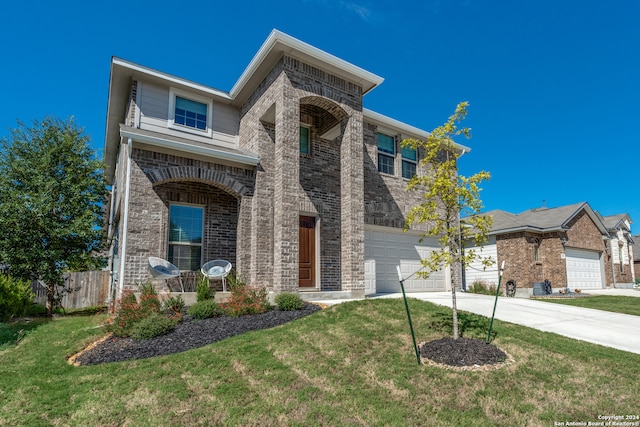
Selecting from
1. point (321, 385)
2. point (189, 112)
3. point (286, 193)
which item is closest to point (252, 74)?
point (189, 112)

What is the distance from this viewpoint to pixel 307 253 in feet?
36.2

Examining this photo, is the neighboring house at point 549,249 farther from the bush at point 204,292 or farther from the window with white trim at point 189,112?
the window with white trim at point 189,112

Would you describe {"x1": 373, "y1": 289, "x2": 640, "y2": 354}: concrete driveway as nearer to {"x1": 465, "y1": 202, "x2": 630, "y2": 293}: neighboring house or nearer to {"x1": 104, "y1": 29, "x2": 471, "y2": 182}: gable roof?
{"x1": 465, "y1": 202, "x2": 630, "y2": 293}: neighboring house

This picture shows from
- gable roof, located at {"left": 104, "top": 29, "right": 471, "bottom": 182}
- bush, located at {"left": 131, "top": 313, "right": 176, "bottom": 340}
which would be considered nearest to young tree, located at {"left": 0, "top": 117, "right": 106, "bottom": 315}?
gable roof, located at {"left": 104, "top": 29, "right": 471, "bottom": 182}

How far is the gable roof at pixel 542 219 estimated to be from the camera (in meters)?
17.2

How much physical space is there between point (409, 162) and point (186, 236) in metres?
8.75

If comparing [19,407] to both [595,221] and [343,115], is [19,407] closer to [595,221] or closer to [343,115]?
[343,115]

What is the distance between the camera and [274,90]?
10.3 m

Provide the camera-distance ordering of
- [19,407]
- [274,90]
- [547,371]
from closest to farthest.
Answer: [19,407], [547,371], [274,90]

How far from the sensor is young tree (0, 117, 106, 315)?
33.7 ft

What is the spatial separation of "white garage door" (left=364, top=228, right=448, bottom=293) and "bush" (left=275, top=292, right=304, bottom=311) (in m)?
4.28

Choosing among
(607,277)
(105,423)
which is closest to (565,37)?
(607,277)

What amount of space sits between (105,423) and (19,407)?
1.21m

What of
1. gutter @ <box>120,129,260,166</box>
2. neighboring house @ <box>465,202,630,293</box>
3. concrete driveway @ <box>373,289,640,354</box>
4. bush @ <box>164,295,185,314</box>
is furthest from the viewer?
neighboring house @ <box>465,202,630,293</box>
